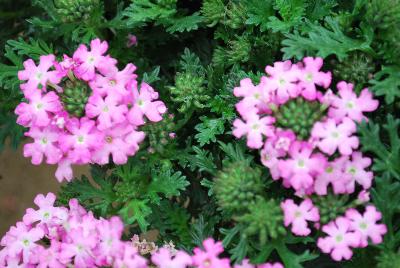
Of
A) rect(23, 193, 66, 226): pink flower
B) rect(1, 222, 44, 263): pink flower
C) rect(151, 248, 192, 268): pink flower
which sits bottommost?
rect(1, 222, 44, 263): pink flower

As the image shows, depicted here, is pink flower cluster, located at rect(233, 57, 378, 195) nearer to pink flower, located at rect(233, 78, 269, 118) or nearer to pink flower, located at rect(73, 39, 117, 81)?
pink flower, located at rect(233, 78, 269, 118)

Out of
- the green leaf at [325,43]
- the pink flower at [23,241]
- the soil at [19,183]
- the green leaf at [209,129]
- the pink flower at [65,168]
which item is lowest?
the soil at [19,183]

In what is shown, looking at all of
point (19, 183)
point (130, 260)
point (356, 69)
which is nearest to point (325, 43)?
point (356, 69)

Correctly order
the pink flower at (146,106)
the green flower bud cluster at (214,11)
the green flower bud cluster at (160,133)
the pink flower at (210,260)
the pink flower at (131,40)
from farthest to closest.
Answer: the pink flower at (131,40) → the green flower bud cluster at (214,11) → the green flower bud cluster at (160,133) → the pink flower at (146,106) → the pink flower at (210,260)

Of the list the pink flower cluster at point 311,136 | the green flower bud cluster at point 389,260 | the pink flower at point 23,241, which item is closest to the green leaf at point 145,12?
the pink flower cluster at point 311,136

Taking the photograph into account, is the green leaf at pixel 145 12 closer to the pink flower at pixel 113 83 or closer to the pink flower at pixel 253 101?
the pink flower at pixel 113 83

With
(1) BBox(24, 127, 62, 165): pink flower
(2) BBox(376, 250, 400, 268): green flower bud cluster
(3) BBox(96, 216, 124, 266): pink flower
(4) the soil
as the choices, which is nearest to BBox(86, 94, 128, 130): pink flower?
(1) BBox(24, 127, 62, 165): pink flower
